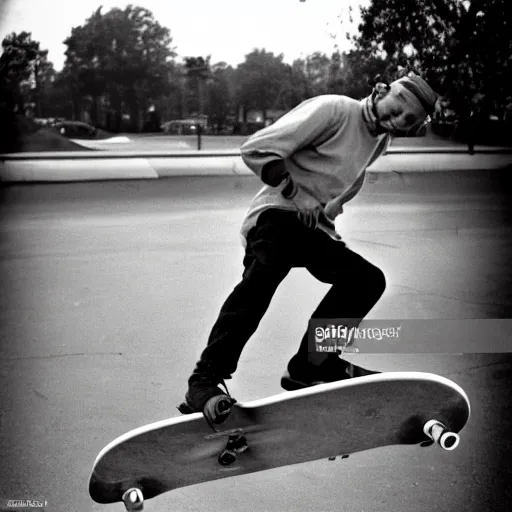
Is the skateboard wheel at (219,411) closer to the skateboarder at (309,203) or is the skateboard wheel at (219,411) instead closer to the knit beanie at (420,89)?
the skateboarder at (309,203)

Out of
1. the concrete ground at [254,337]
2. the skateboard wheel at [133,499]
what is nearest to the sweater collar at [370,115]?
the concrete ground at [254,337]

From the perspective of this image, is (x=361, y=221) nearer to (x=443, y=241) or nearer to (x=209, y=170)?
(x=443, y=241)

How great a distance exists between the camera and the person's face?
2.07 m

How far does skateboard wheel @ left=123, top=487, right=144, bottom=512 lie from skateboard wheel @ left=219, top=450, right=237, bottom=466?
0.23m

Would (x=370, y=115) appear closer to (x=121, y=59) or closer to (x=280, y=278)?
(x=280, y=278)

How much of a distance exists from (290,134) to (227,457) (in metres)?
0.88

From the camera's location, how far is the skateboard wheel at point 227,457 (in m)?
2.15

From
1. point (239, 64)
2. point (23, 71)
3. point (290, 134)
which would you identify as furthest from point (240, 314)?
point (23, 71)

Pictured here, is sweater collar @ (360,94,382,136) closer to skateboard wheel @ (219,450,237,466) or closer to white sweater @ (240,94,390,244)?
white sweater @ (240,94,390,244)

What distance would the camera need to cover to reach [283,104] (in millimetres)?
2223

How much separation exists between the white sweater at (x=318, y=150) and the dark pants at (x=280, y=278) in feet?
0.16

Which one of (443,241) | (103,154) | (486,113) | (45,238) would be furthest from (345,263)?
(45,238)

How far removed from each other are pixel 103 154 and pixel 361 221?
0.79 metres

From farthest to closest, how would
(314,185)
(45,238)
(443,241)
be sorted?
(45,238) < (443,241) < (314,185)
